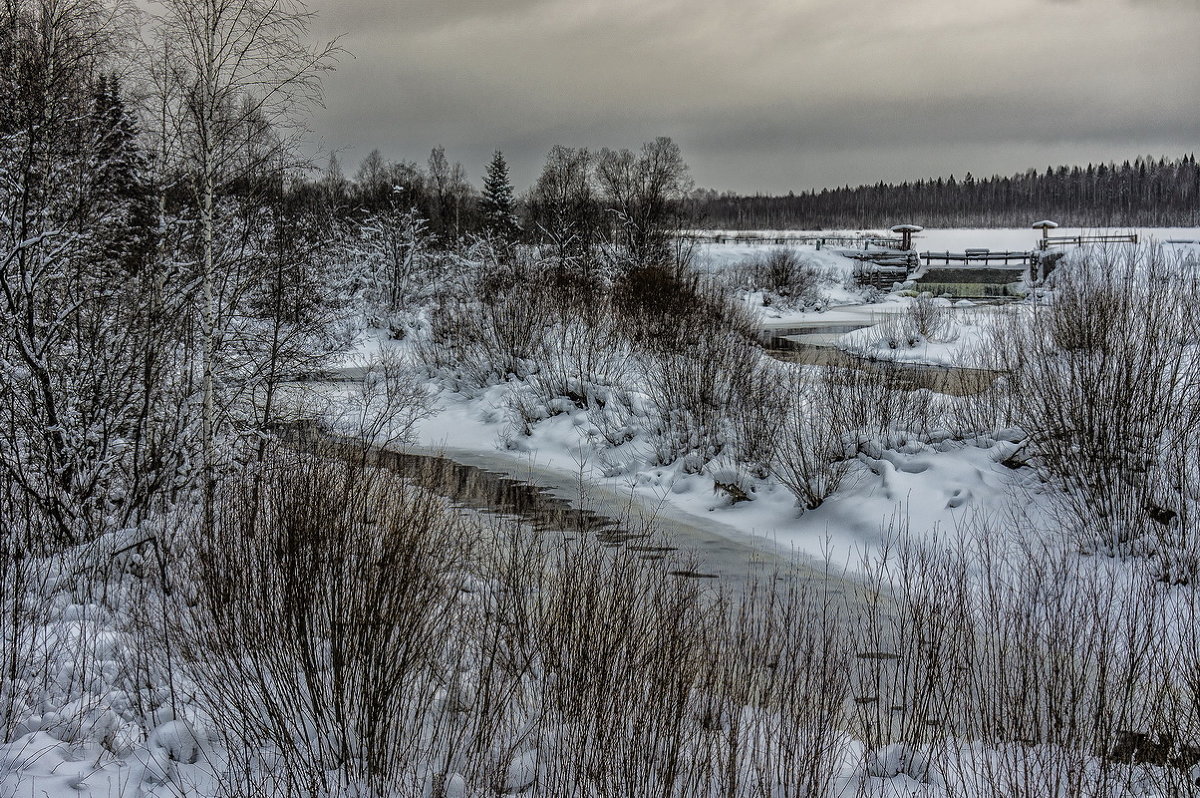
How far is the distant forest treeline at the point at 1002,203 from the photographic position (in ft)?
363

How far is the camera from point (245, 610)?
4.64 metres

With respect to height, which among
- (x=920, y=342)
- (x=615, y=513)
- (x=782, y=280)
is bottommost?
(x=615, y=513)

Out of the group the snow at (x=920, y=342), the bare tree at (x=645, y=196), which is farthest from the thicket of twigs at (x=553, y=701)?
the bare tree at (x=645, y=196)

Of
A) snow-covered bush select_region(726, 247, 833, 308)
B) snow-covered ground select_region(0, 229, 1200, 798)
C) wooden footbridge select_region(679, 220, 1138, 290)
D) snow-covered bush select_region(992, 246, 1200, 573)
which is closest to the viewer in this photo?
snow-covered ground select_region(0, 229, 1200, 798)

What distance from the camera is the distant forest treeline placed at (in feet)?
363

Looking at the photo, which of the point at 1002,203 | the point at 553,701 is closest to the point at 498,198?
the point at 553,701

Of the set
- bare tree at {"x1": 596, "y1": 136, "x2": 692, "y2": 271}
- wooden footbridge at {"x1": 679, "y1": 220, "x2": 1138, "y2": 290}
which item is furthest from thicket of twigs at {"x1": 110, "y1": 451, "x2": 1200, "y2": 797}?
wooden footbridge at {"x1": 679, "y1": 220, "x2": 1138, "y2": 290}

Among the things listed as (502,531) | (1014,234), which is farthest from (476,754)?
(1014,234)

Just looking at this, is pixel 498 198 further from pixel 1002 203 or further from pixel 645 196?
pixel 1002 203

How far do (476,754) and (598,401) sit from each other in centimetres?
1375

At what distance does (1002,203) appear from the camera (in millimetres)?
126125

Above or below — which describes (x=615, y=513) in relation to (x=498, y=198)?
below

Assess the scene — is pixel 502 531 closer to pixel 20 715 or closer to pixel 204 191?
pixel 204 191

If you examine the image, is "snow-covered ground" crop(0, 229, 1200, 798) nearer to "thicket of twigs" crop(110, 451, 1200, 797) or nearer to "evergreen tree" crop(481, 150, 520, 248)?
"thicket of twigs" crop(110, 451, 1200, 797)
